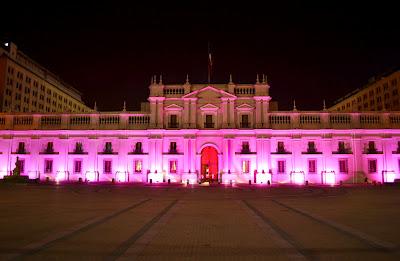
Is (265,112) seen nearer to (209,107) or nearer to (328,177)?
(209,107)

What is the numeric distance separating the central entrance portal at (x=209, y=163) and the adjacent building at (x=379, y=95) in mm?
29176

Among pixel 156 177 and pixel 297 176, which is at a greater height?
pixel 297 176

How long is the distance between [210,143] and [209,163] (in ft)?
10.7

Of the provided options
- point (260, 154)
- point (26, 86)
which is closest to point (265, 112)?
point (260, 154)

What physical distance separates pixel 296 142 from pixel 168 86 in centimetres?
2078

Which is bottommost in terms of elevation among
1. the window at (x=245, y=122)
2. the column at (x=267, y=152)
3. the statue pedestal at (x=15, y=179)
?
the statue pedestal at (x=15, y=179)

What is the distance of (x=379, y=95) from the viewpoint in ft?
275

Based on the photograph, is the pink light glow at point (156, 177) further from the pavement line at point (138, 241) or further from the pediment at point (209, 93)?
the pavement line at point (138, 241)

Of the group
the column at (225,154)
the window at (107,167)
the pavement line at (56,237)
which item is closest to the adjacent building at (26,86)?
the window at (107,167)

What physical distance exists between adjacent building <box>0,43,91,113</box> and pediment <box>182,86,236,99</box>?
135 ft

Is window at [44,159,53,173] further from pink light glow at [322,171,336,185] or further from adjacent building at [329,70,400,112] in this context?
adjacent building at [329,70,400,112]

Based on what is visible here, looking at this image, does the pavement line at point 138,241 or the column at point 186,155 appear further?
the column at point 186,155

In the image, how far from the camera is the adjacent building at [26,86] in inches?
2842

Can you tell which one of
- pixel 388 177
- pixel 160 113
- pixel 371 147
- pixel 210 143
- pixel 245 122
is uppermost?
pixel 160 113
